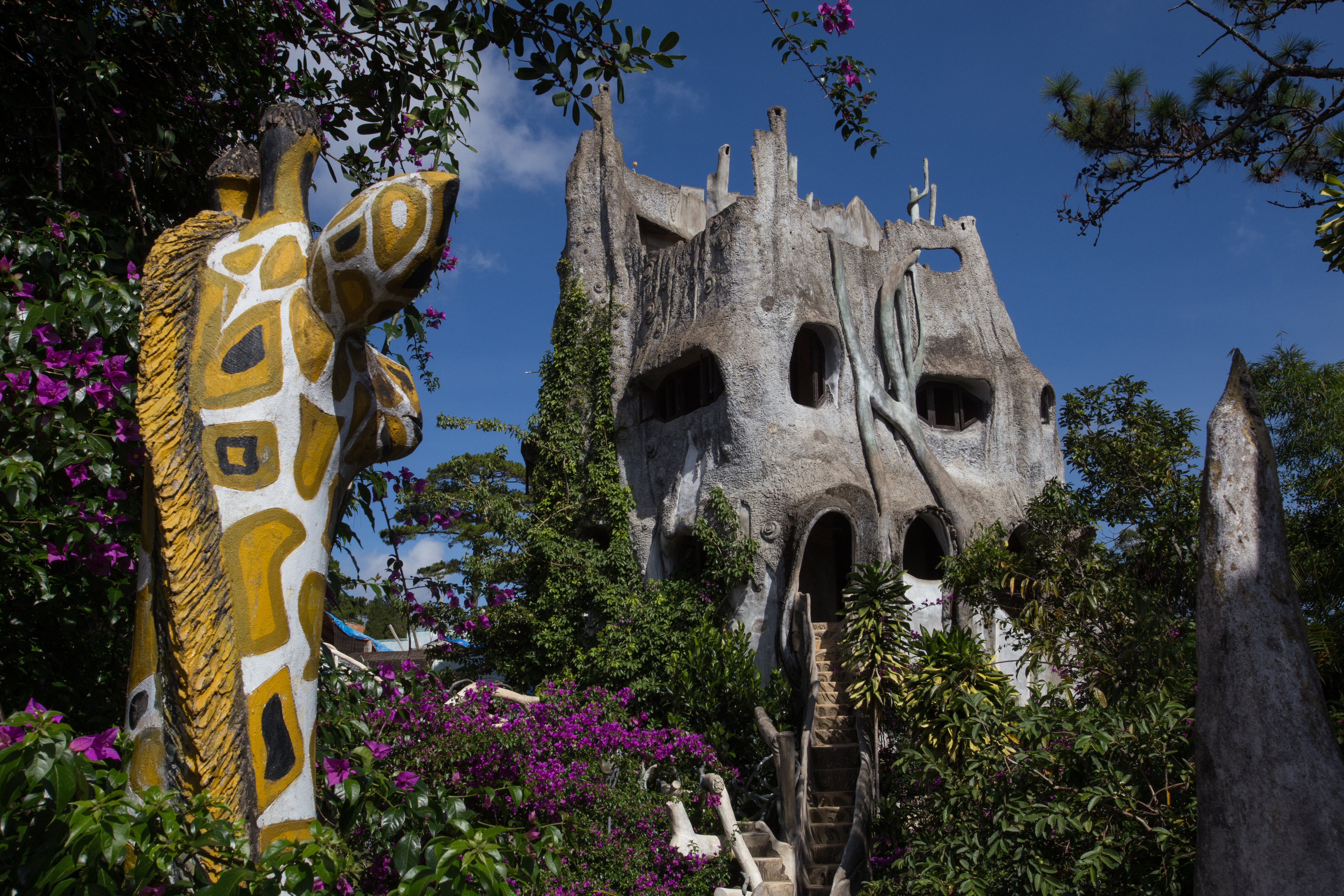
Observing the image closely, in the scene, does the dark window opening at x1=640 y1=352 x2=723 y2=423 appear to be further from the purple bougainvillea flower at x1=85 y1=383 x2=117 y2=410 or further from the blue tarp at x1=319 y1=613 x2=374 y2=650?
the purple bougainvillea flower at x1=85 y1=383 x2=117 y2=410

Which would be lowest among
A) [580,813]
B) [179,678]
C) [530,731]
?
[580,813]

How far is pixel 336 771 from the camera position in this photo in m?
3.04

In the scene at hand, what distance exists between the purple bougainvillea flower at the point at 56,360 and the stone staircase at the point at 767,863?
731cm

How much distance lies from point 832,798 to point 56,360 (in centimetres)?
850

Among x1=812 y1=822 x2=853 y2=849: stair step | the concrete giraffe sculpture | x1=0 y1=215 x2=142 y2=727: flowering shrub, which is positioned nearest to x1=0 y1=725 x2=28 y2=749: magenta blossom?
the concrete giraffe sculpture

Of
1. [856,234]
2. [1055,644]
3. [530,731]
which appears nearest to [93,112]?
[530,731]

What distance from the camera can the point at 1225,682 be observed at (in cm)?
332

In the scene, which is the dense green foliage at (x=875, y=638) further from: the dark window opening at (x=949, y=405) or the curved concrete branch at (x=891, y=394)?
the dark window opening at (x=949, y=405)

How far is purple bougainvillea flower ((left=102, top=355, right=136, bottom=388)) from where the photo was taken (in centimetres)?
319

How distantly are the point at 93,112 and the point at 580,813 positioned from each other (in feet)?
17.6

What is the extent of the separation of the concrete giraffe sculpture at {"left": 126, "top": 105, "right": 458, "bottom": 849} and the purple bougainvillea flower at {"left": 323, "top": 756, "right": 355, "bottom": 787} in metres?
0.48

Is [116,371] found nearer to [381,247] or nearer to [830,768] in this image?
[381,247]

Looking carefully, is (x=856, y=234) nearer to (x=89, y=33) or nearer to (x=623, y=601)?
(x=623, y=601)

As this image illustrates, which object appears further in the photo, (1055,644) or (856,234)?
(856,234)
